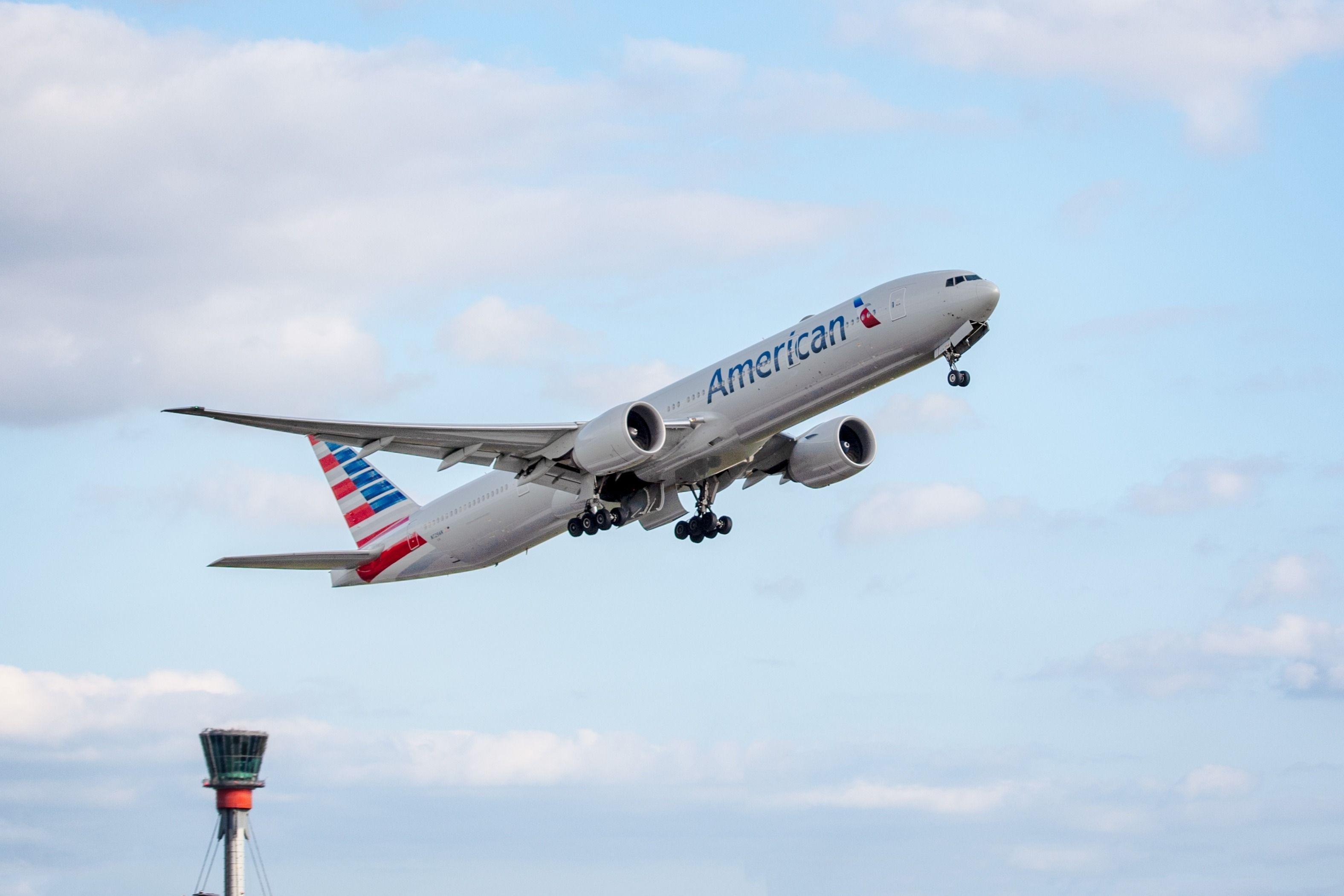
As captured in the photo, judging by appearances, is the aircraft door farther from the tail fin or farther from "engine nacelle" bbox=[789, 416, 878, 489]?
the tail fin

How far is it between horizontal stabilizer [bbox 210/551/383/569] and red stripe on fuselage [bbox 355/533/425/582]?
15cm

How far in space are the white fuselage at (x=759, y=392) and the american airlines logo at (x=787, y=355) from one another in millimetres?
30

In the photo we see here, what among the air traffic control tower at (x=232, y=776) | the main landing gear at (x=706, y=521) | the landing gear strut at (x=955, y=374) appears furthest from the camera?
the air traffic control tower at (x=232, y=776)

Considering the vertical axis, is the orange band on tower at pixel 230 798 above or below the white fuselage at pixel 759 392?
below

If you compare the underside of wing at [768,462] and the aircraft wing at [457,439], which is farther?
the underside of wing at [768,462]

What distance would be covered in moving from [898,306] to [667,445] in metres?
7.70

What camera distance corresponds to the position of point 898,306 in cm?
3972

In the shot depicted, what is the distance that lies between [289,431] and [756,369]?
1225 cm

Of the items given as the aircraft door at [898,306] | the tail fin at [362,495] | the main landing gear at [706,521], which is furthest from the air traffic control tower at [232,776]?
the aircraft door at [898,306]

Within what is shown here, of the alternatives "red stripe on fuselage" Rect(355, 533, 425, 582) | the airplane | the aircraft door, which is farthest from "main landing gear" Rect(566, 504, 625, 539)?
the aircraft door

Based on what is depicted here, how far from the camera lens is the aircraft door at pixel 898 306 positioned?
39.6 meters

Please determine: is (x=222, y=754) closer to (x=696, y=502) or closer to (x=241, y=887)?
(x=241, y=887)

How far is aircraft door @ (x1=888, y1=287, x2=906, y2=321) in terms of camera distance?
39.6 meters

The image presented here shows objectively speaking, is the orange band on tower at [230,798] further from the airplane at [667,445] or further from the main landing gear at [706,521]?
the main landing gear at [706,521]
